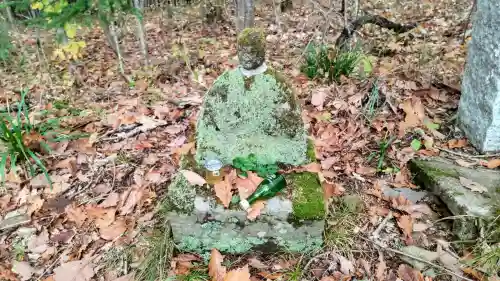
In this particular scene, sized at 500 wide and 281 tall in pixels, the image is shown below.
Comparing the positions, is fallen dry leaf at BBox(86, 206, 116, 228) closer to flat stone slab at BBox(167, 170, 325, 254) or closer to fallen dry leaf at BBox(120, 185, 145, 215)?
fallen dry leaf at BBox(120, 185, 145, 215)

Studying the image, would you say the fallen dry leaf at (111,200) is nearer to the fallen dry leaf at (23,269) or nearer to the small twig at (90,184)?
the small twig at (90,184)

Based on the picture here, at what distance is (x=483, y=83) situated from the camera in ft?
9.78

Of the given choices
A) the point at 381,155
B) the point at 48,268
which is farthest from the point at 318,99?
the point at 48,268

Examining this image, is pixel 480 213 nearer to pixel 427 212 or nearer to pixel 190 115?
pixel 427 212

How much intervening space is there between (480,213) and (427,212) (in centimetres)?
34

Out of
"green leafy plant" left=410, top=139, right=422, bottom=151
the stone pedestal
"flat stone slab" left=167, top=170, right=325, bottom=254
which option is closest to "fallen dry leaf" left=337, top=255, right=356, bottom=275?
"flat stone slab" left=167, top=170, right=325, bottom=254

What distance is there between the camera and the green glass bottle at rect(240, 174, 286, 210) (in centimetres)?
232

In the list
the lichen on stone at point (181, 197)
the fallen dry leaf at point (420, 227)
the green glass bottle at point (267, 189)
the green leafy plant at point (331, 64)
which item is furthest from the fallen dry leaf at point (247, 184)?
the green leafy plant at point (331, 64)

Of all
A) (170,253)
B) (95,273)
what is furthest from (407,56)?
(95,273)

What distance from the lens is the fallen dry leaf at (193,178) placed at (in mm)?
2393

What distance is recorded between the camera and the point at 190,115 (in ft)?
12.7

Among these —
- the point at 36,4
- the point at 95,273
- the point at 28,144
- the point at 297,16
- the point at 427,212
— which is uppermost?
the point at 36,4

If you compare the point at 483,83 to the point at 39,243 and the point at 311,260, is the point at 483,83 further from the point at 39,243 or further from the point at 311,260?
the point at 39,243

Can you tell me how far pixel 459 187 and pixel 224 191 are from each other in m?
1.68
